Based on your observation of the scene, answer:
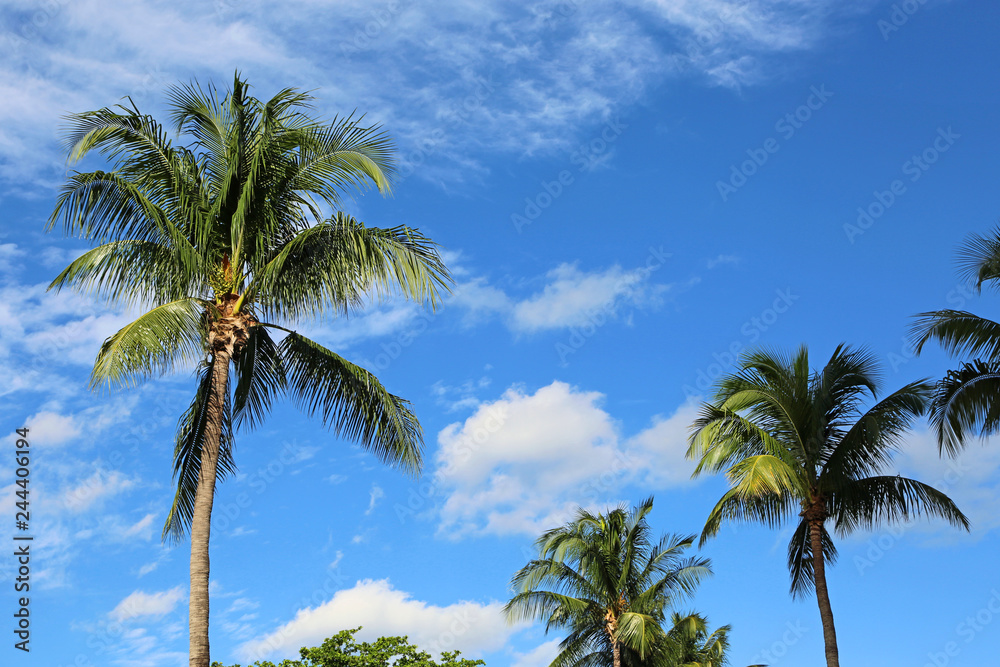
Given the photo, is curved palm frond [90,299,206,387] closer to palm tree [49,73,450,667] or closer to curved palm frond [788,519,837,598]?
palm tree [49,73,450,667]

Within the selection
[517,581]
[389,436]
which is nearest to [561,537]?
[517,581]

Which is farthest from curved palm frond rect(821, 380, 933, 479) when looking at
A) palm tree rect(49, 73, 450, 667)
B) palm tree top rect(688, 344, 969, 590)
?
palm tree rect(49, 73, 450, 667)

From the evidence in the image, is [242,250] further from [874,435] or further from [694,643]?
[694,643]

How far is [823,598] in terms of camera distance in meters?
16.7

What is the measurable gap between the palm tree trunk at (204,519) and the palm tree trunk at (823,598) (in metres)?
11.2

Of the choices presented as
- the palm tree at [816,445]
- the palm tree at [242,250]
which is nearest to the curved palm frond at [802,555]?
the palm tree at [816,445]

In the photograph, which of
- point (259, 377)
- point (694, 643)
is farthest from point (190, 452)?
point (694, 643)

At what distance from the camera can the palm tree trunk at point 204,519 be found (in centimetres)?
1034

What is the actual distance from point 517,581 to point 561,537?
2.08m

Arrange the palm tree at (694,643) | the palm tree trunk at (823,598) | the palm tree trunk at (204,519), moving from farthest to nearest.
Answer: the palm tree at (694,643) < the palm tree trunk at (823,598) < the palm tree trunk at (204,519)

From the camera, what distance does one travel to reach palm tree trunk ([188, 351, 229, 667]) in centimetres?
1034

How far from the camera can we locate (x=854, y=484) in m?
17.3

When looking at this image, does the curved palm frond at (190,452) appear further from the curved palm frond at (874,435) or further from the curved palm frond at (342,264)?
the curved palm frond at (874,435)

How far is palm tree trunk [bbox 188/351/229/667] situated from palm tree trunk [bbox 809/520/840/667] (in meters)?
11.2
